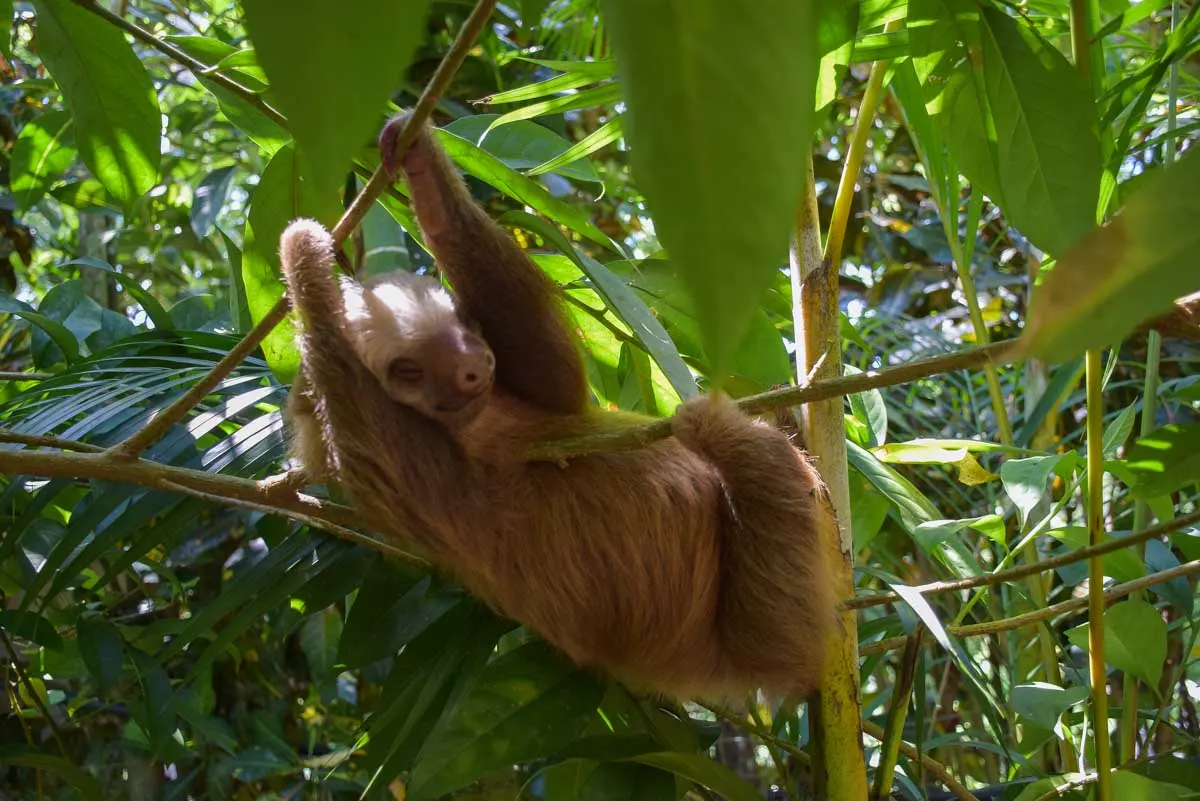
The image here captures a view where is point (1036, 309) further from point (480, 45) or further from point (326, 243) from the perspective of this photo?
point (480, 45)

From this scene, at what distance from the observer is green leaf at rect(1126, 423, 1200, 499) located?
1431 millimetres

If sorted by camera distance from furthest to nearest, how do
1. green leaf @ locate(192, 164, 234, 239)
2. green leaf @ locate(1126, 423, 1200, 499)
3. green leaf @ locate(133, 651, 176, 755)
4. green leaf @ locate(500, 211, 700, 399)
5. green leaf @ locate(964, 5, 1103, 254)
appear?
green leaf @ locate(192, 164, 234, 239)
green leaf @ locate(133, 651, 176, 755)
green leaf @ locate(500, 211, 700, 399)
green leaf @ locate(1126, 423, 1200, 499)
green leaf @ locate(964, 5, 1103, 254)

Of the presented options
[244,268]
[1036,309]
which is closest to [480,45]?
[244,268]

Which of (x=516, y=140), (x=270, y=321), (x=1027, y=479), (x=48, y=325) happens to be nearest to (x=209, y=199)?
(x=48, y=325)

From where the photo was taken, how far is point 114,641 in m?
2.83

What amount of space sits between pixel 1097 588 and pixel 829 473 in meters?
0.65

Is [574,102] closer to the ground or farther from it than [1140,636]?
farther from it

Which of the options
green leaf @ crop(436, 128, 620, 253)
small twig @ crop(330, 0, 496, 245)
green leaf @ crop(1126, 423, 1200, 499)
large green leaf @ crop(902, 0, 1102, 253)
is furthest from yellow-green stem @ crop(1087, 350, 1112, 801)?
small twig @ crop(330, 0, 496, 245)

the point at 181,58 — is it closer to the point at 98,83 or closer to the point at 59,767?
the point at 98,83

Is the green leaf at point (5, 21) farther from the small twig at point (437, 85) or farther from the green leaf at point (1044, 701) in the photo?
the green leaf at point (1044, 701)

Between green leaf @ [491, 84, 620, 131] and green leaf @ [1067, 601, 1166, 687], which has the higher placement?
green leaf @ [491, 84, 620, 131]

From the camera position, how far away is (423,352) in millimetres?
2424

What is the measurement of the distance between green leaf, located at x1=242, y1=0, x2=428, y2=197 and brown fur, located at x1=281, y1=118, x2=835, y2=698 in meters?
1.81

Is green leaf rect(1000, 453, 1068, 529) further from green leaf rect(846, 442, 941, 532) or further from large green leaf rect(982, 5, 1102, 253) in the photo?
large green leaf rect(982, 5, 1102, 253)
